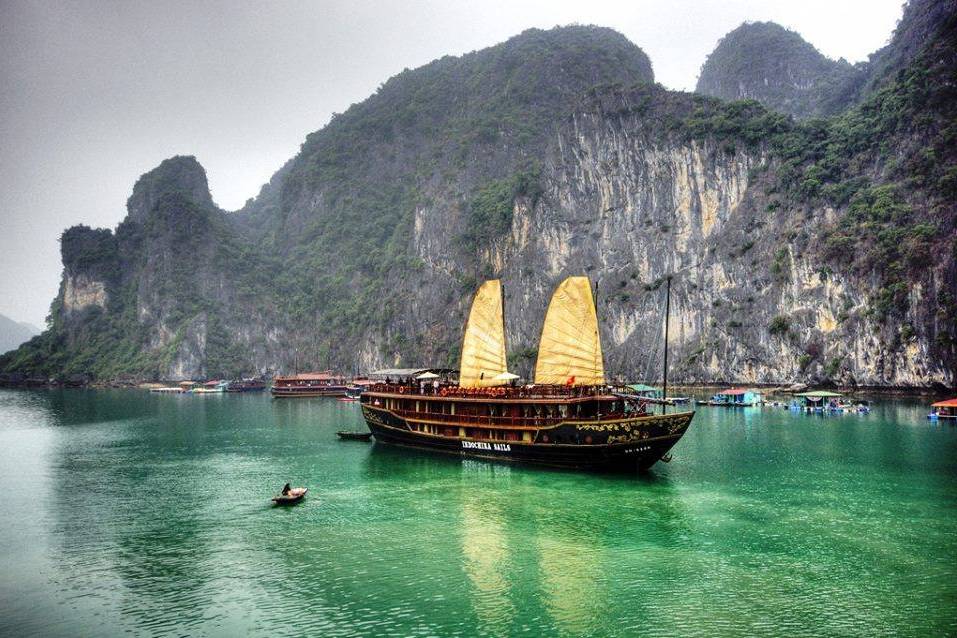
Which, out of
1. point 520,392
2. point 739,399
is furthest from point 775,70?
point 520,392

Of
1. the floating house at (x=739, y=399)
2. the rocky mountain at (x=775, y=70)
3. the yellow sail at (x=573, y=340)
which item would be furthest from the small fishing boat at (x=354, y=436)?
the rocky mountain at (x=775, y=70)

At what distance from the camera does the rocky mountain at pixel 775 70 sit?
417 feet

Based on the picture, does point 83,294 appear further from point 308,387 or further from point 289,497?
point 289,497

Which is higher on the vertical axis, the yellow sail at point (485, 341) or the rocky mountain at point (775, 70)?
the rocky mountain at point (775, 70)

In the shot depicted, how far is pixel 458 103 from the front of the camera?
494 ft

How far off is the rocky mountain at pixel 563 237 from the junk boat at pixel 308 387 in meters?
19.0

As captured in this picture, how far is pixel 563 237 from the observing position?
9825cm

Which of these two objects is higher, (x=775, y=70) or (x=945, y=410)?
(x=775, y=70)

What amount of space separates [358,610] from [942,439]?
3742 cm

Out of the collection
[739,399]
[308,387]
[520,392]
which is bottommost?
[739,399]

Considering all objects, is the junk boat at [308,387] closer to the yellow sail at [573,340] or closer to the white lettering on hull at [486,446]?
the white lettering on hull at [486,446]

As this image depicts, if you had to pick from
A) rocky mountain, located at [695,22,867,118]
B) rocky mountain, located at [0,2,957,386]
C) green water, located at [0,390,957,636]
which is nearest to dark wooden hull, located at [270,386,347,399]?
rocky mountain, located at [0,2,957,386]

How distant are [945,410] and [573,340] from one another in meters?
34.4

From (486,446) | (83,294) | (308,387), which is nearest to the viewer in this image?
(486,446)
